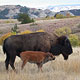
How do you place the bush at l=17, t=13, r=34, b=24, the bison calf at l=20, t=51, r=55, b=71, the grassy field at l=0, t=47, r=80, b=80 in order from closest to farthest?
the grassy field at l=0, t=47, r=80, b=80 < the bison calf at l=20, t=51, r=55, b=71 < the bush at l=17, t=13, r=34, b=24

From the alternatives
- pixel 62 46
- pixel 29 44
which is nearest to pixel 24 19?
pixel 62 46

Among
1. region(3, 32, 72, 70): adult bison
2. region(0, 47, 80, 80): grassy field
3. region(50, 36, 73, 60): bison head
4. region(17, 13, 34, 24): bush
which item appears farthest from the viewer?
region(17, 13, 34, 24): bush

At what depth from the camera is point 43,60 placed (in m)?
10.6

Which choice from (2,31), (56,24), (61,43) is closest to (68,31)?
(56,24)

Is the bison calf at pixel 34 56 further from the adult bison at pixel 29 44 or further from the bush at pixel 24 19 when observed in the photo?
the bush at pixel 24 19

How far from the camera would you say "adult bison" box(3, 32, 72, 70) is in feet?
36.0

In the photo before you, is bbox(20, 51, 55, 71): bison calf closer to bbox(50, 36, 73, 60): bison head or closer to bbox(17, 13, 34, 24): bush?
bbox(50, 36, 73, 60): bison head

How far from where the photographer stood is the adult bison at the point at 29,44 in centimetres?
1096

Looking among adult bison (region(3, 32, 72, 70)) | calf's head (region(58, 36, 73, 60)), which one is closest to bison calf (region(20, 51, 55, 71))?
adult bison (region(3, 32, 72, 70))

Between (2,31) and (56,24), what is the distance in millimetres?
14331

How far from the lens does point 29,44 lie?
1115 cm

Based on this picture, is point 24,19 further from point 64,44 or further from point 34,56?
point 34,56

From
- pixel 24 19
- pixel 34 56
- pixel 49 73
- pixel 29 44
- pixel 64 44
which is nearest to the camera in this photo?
pixel 49 73

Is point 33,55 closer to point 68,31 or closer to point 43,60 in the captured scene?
point 43,60
